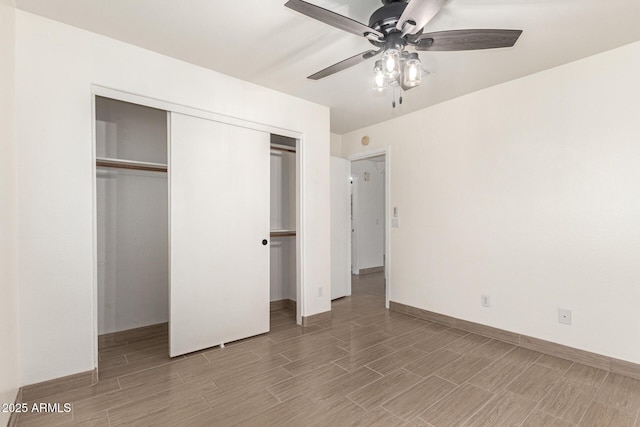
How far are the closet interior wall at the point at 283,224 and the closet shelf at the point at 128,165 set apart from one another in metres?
1.50

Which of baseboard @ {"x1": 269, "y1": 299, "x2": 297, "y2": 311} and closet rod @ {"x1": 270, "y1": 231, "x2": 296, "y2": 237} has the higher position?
closet rod @ {"x1": 270, "y1": 231, "x2": 296, "y2": 237}

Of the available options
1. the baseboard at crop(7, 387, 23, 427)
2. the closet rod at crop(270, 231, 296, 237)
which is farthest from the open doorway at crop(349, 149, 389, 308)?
the baseboard at crop(7, 387, 23, 427)

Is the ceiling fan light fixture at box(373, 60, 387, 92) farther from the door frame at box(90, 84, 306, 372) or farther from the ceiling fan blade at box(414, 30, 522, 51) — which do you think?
the door frame at box(90, 84, 306, 372)

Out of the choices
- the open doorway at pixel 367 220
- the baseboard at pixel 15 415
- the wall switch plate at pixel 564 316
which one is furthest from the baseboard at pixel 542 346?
the baseboard at pixel 15 415

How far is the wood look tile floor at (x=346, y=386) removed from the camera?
193 centimetres

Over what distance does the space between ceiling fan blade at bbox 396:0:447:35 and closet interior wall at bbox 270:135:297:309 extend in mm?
2727

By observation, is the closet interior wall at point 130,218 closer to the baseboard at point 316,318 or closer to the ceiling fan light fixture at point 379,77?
the baseboard at point 316,318

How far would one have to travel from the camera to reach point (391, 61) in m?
1.73

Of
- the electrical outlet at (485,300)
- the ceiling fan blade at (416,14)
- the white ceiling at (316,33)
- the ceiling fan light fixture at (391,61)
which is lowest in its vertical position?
the electrical outlet at (485,300)

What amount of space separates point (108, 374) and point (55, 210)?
1.34 metres

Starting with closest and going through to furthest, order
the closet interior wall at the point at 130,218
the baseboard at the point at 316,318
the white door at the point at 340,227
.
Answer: the closet interior wall at the point at 130,218
the baseboard at the point at 316,318
the white door at the point at 340,227

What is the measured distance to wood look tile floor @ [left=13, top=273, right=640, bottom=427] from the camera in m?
1.93

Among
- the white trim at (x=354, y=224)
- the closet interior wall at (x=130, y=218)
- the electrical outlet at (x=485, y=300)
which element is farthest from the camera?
the white trim at (x=354, y=224)

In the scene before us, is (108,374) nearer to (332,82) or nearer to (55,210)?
(55,210)
